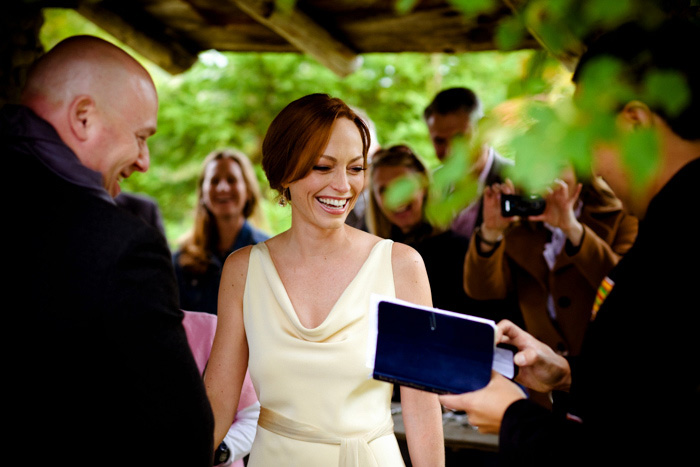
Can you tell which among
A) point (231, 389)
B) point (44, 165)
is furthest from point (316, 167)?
point (44, 165)

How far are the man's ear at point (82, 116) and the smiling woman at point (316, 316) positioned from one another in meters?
0.86

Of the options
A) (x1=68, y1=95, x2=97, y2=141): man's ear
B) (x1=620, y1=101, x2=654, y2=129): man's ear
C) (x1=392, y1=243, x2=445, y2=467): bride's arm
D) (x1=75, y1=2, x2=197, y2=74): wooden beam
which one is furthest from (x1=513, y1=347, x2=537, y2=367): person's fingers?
(x1=75, y1=2, x2=197, y2=74): wooden beam

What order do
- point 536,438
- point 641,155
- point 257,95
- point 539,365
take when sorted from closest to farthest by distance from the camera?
point 641,155, point 536,438, point 539,365, point 257,95

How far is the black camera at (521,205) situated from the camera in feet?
10.3

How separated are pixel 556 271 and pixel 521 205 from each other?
1.25 ft

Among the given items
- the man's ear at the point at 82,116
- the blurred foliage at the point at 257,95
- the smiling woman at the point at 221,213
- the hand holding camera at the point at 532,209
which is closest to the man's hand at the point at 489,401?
the man's ear at the point at 82,116

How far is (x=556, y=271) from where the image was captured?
321 cm

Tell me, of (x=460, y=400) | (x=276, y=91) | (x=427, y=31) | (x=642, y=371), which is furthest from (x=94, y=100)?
(x=276, y=91)

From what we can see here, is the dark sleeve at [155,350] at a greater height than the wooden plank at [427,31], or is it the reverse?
the wooden plank at [427,31]

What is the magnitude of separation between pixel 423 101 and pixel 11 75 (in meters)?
7.83

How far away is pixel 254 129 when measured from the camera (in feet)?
35.2

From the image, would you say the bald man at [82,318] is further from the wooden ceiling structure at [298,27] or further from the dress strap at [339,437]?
the wooden ceiling structure at [298,27]

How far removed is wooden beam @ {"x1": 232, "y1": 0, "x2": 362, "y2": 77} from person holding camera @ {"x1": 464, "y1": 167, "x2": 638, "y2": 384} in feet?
4.99

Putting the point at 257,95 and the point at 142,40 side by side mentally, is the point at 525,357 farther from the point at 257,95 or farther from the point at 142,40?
the point at 257,95
